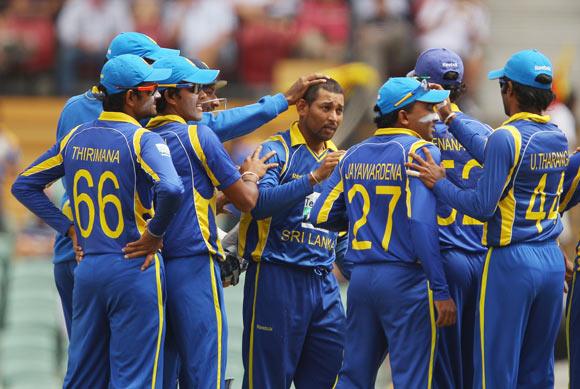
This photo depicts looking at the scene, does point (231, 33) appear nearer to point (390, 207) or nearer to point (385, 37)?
point (385, 37)

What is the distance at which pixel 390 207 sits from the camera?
7965 mm

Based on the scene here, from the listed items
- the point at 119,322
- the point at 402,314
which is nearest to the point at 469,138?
the point at 402,314

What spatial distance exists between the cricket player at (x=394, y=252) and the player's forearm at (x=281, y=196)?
0.72ft

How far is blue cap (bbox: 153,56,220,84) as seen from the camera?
8.08 metres

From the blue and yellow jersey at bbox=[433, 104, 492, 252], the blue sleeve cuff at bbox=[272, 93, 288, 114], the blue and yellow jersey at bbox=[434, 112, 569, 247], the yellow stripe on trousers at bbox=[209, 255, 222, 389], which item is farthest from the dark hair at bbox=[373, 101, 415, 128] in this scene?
the yellow stripe on trousers at bbox=[209, 255, 222, 389]

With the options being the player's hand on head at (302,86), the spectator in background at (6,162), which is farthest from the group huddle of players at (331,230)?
the spectator in background at (6,162)

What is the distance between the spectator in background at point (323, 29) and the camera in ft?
54.3

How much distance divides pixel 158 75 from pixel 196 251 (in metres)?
0.98

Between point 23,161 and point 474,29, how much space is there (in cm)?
538

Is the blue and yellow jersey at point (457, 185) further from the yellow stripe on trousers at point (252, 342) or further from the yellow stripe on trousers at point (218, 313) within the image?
the yellow stripe on trousers at point (218, 313)

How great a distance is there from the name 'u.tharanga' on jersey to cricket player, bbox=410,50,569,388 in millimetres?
1414

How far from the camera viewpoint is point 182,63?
812cm

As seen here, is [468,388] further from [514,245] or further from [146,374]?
[146,374]

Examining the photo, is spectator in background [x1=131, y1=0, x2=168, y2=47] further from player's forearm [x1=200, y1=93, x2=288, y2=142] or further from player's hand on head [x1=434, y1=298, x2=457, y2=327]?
player's hand on head [x1=434, y1=298, x2=457, y2=327]
